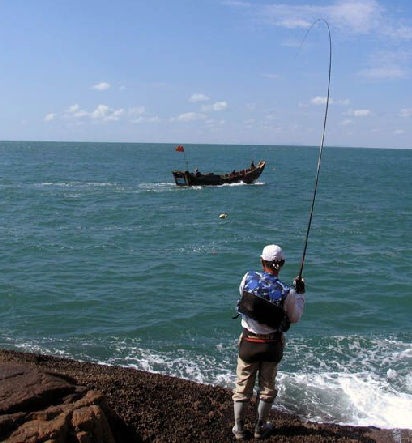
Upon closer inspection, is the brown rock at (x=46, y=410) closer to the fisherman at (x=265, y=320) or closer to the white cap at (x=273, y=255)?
the fisherman at (x=265, y=320)

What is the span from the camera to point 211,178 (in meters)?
49.1

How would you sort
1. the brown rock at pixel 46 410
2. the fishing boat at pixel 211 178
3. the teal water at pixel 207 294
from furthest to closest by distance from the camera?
the fishing boat at pixel 211 178, the teal water at pixel 207 294, the brown rock at pixel 46 410

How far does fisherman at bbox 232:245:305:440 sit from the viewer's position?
4793 millimetres

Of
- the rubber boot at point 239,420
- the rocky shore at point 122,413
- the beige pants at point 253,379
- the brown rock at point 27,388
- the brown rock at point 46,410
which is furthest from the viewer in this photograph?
the rubber boot at point 239,420

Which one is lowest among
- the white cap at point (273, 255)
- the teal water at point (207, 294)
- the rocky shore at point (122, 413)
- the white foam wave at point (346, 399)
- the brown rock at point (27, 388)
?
the teal water at point (207, 294)

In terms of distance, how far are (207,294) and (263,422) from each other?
980 cm

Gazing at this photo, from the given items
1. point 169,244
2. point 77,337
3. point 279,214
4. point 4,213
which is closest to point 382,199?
point 279,214

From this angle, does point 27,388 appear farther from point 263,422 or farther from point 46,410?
point 263,422

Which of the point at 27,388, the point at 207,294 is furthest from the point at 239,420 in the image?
the point at 207,294

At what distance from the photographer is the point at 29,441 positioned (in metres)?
3.79

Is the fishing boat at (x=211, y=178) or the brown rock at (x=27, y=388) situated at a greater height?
A: the brown rock at (x=27, y=388)

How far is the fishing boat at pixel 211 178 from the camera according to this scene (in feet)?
156

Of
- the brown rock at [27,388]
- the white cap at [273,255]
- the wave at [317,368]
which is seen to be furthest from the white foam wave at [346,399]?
the brown rock at [27,388]

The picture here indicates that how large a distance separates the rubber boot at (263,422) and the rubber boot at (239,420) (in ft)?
0.48
